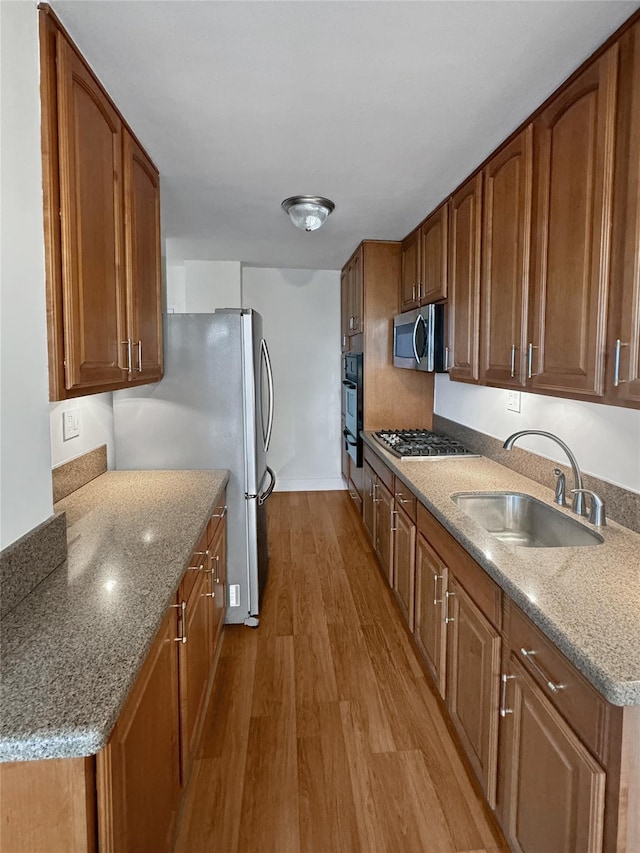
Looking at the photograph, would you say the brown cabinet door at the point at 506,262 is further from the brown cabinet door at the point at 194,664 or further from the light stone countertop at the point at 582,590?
the brown cabinet door at the point at 194,664

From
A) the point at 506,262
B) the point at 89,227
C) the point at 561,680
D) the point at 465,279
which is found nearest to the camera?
the point at 561,680

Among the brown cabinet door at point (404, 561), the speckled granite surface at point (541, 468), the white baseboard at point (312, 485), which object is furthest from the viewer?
the white baseboard at point (312, 485)

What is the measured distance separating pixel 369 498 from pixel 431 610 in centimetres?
158

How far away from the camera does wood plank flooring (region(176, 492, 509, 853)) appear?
1.56 m

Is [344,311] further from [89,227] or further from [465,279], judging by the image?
[89,227]

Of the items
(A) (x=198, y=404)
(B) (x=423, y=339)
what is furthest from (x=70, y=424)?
(B) (x=423, y=339)

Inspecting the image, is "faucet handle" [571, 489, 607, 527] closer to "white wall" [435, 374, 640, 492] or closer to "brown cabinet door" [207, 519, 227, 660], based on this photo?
"white wall" [435, 374, 640, 492]

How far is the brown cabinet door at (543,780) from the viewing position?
1013 millimetres

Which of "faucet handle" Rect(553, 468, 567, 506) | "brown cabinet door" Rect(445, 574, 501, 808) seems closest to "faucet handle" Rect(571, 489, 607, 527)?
"faucet handle" Rect(553, 468, 567, 506)

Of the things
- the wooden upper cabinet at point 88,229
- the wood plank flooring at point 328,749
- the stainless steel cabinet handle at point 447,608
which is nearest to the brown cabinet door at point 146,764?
the wood plank flooring at point 328,749

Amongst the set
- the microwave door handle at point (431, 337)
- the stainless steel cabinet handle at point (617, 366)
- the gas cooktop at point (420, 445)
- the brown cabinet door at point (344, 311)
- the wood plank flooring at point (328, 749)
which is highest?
the brown cabinet door at point (344, 311)

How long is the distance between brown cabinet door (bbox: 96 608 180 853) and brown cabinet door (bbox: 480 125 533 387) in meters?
1.54

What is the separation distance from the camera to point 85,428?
2.25 metres

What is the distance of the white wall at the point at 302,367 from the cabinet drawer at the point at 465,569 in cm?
315
